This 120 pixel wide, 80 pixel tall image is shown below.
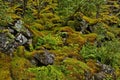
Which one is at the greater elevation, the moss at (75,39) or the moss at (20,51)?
the moss at (20,51)

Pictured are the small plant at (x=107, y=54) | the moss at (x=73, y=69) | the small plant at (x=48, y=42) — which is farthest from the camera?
the small plant at (x=48, y=42)

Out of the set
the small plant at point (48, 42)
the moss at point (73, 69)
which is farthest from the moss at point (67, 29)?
the moss at point (73, 69)

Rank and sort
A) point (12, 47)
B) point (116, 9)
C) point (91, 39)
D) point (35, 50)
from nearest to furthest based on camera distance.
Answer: point (12, 47), point (35, 50), point (91, 39), point (116, 9)

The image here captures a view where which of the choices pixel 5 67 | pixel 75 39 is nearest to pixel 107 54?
pixel 75 39

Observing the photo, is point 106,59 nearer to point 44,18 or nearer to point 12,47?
point 12,47

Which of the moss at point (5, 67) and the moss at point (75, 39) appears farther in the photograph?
the moss at point (75, 39)

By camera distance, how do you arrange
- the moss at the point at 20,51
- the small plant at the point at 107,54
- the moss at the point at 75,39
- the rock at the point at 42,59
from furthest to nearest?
the moss at the point at 75,39 → the small plant at the point at 107,54 → the moss at the point at 20,51 → the rock at the point at 42,59

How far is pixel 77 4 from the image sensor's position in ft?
98.7

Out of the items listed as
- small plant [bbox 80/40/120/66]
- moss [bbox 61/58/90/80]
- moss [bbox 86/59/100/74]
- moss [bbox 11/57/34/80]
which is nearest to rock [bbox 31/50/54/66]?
moss [bbox 11/57/34/80]

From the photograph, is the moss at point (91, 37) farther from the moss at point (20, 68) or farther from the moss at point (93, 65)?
the moss at point (20, 68)

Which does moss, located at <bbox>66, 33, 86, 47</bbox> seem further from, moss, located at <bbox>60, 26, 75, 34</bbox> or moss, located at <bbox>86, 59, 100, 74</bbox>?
moss, located at <bbox>86, 59, 100, 74</bbox>

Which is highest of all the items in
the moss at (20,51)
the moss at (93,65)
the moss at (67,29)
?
the moss at (20,51)

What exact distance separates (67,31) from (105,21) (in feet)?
32.3

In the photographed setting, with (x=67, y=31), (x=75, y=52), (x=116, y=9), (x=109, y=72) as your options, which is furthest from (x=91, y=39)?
(x=116, y=9)
